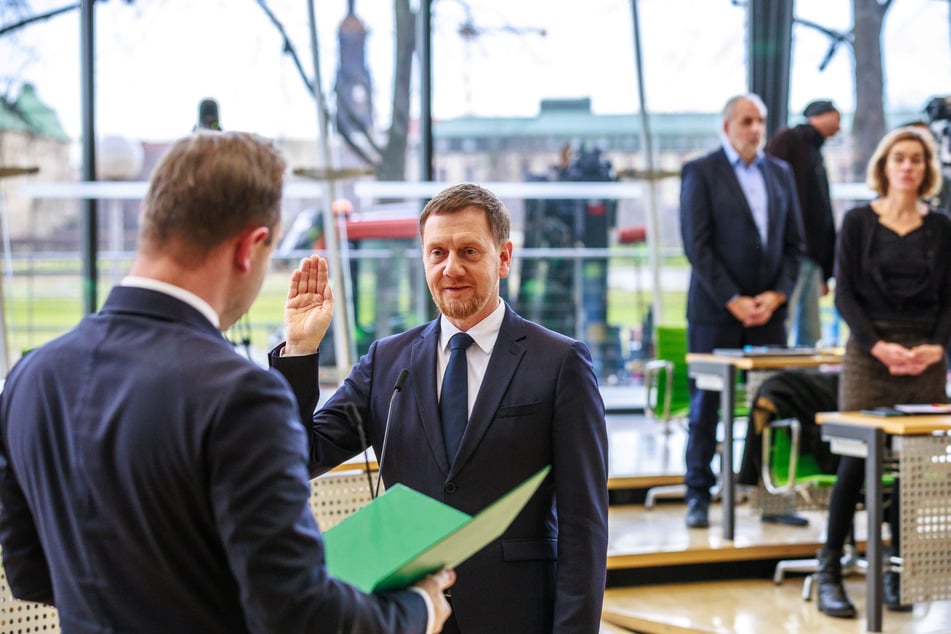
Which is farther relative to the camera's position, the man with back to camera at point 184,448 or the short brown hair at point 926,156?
the short brown hair at point 926,156

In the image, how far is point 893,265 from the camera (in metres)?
4.39

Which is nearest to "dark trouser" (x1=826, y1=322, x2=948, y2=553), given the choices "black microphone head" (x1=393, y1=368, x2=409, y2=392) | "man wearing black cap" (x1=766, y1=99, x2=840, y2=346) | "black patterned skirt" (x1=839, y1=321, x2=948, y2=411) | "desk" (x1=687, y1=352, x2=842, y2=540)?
"black patterned skirt" (x1=839, y1=321, x2=948, y2=411)

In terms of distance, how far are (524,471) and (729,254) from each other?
3.50 meters

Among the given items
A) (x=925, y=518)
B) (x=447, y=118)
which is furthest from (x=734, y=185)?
(x=447, y=118)

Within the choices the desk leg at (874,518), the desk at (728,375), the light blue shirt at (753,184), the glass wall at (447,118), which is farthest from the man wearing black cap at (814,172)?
the desk leg at (874,518)

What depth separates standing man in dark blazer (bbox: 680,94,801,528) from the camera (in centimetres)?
520

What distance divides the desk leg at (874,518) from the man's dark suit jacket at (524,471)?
2.40m

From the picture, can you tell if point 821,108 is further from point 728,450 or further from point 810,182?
point 728,450

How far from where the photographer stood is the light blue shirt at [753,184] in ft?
17.3

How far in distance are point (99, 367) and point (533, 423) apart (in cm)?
88

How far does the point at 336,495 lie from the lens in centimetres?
333

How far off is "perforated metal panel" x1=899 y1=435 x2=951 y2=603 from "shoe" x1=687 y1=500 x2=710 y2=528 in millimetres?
1207

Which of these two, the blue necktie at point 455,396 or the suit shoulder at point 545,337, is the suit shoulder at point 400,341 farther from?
the suit shoulder at point 545,337

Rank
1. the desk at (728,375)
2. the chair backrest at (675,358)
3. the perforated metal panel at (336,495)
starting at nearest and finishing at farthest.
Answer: the perforated metal panel at (336,495)
the desk at (728,375)
the chair backrest at (675,358)
